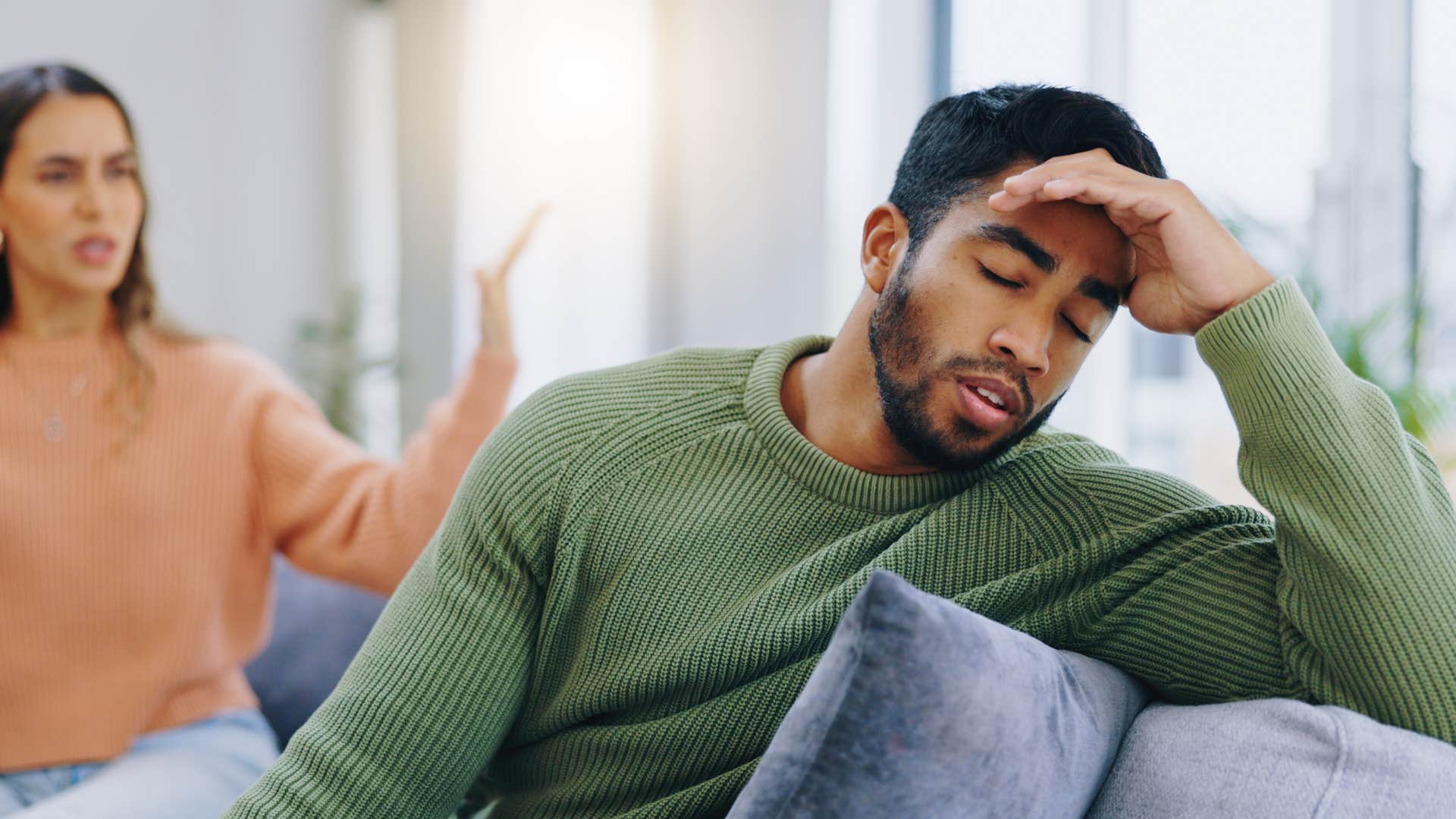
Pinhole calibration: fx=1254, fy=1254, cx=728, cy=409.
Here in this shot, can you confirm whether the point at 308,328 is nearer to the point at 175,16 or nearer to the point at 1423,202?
the point at 175,16

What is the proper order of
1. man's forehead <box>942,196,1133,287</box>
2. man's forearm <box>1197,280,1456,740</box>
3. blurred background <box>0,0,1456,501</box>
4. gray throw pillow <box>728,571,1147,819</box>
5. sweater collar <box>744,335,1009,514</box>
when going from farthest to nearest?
blurred background <box>0,0,1456,501</box> < sweater collar <box>744,335,1009,514</box> < man's forehead <box>942,196,1133,287</box> < man's forearm <box>1197,280,1456,740</box> < gray throw pillow <box>728,571,1147,819</box>

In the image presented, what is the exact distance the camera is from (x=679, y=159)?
3.45 metres

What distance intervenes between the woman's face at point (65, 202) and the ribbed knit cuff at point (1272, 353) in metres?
1.53

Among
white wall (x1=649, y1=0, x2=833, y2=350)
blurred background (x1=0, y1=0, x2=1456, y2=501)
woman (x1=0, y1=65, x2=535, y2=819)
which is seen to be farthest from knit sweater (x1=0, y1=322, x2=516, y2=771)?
white wall (x1=649, y1=0, x2=833, y2=350)

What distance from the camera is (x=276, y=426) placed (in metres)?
1.85

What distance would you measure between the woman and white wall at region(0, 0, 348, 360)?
2.25m

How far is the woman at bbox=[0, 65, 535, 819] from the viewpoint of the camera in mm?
1719

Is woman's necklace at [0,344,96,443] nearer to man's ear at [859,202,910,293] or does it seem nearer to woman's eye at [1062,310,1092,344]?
man's ear at [859,202,910,293]

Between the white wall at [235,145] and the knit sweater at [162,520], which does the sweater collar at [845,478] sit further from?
the white wall at [235,145]

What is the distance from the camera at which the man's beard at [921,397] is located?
3.53 ft

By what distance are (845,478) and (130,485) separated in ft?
3.73

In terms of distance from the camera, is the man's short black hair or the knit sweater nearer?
the man's short black hair

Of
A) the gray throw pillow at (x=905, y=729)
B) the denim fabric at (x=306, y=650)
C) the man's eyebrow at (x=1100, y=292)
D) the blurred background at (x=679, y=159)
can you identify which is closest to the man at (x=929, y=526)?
the man's eyebrow at (x=1100, y=292)

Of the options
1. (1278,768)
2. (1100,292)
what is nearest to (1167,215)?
(1100,292)
